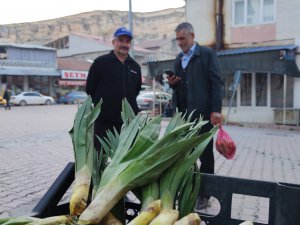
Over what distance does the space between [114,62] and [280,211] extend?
2.93 meters

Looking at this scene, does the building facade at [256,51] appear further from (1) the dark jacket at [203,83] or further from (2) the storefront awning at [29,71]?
(2) the storefront awning at [29,71]

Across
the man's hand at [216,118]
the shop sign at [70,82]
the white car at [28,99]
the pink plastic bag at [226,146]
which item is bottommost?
the white car at [28,99]

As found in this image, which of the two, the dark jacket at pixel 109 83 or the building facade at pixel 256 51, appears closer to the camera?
the dark jacket at pixel 109 83

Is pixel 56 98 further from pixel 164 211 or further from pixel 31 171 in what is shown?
pixel 164 211

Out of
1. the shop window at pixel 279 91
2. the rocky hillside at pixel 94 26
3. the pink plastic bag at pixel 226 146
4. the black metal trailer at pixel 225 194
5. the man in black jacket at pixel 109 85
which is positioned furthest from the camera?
the rocky hillside at pixel 94 26

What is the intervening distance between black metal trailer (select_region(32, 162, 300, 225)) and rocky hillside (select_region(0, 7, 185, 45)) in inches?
3601

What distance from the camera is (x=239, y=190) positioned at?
178 centimetres

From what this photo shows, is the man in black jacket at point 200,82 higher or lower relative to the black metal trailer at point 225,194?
higher

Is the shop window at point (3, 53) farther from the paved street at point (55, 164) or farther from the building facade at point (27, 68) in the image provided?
the paved street at point (55, 164)

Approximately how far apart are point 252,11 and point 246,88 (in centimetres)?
355

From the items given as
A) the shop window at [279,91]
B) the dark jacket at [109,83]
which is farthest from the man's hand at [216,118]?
the shop window at [279,91]

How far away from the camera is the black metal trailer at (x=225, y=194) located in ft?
4.99

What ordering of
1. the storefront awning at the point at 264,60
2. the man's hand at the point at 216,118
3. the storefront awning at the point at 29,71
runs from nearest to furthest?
the man's hand at the point at 216,118 → the storefront awning at the point at 264,60 → the storefront awning at the point at 29,71

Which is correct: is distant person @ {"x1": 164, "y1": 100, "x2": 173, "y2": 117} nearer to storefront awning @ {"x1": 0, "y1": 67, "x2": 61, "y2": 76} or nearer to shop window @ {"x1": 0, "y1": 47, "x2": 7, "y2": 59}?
storefront awning @ {"x1": 0, "y1": 67, "x2": 61, "y2": 76}
